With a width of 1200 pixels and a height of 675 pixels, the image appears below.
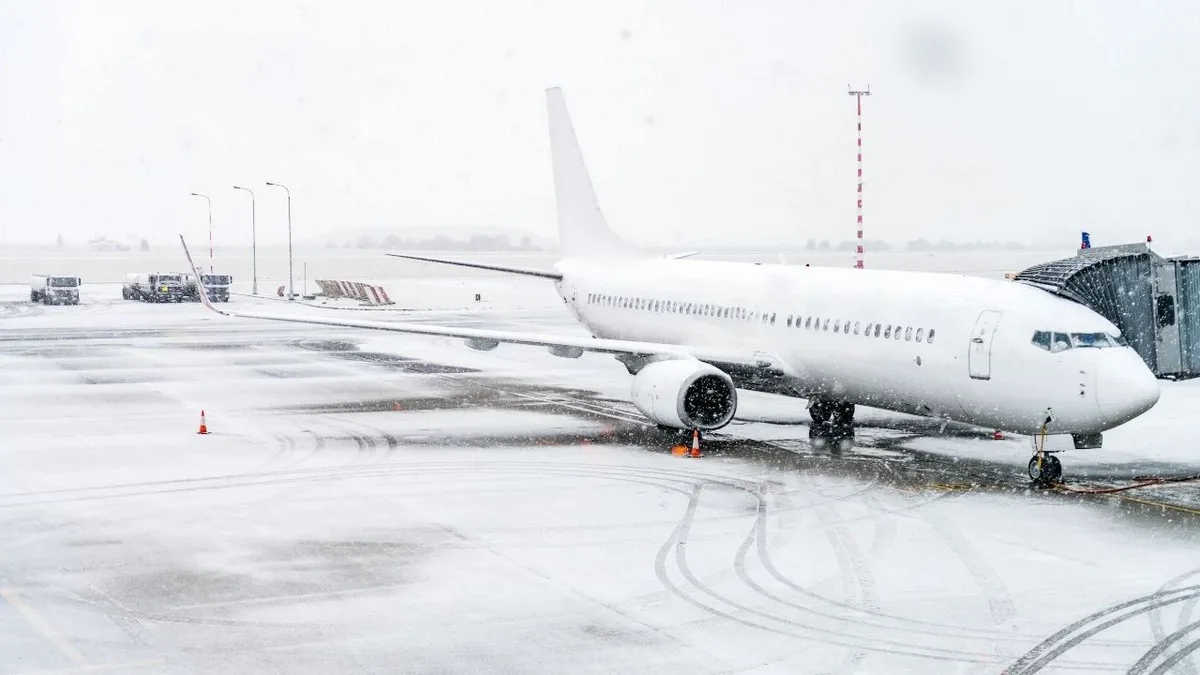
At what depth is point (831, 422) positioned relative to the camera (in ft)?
101

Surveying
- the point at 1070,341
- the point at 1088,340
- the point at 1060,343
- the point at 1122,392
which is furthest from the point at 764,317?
the point at 1122,392

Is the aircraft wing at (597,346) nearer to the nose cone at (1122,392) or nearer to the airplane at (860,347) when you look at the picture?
the airplane at (860,347)

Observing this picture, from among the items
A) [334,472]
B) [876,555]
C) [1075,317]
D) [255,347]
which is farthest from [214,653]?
[255,347]

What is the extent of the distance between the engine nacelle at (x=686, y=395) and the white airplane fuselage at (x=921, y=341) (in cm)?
195

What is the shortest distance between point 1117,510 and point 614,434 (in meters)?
12.4

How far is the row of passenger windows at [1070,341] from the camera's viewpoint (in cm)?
2288

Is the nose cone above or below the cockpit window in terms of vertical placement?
below

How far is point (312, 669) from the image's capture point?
1334cm

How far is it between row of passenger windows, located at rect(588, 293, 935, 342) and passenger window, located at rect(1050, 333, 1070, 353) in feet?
8.58

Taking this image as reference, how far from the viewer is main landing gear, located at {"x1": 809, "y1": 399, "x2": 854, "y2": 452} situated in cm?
2952

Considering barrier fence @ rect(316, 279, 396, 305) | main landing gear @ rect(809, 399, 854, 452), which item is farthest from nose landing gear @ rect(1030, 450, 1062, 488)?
barrier fence @ rect(316, 279, 396, 305)

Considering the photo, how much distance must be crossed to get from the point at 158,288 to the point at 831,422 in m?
78.2

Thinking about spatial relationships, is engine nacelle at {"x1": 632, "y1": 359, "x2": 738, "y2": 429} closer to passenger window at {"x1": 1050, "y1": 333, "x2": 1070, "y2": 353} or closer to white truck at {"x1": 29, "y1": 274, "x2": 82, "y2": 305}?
passenger window at {"x1": 1050, "y1": 333, "x2": 1070, "y2": 353}

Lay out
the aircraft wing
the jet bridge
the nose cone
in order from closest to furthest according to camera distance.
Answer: the nose cone
the jet bridge
the aircraft wing
